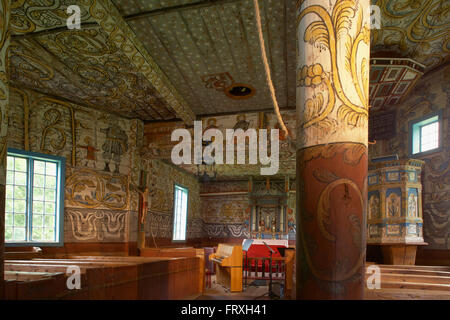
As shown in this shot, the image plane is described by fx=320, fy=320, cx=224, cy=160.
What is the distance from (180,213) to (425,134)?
27.7ft

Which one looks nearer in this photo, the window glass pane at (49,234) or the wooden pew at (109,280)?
Result: the wooden pew at (109,280)

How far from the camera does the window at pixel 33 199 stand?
6191 millimetres

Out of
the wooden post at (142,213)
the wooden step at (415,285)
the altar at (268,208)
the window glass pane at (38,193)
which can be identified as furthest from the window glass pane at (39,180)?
the altar at (268,208)

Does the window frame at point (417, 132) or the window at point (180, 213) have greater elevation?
the window frame at point (417, 132)

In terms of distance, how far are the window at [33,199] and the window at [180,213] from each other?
488cm

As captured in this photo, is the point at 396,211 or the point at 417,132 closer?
the point at 396,211

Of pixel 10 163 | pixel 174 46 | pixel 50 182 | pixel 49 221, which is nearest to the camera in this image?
pixel 174 46

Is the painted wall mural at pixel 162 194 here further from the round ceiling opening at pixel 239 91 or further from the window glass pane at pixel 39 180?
the round ceiling opening at pixel 239 91

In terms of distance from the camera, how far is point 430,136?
22.7ft

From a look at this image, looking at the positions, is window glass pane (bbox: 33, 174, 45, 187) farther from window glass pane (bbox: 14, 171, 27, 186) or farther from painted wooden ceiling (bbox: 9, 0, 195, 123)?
painted wooden ceiling (bbox: 9, 0, 195, 123)

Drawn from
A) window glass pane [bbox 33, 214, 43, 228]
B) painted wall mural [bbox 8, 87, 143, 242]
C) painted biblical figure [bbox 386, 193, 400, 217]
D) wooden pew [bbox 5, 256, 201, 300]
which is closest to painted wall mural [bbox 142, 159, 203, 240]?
painted wall mural [bbox 8, 87, 143, 242]

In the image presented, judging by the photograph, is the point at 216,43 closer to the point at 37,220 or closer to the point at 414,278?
the point at 414,278

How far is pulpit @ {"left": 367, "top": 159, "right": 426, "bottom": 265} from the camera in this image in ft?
18.9

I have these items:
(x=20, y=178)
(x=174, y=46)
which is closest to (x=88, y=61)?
(x=174, y=46)
